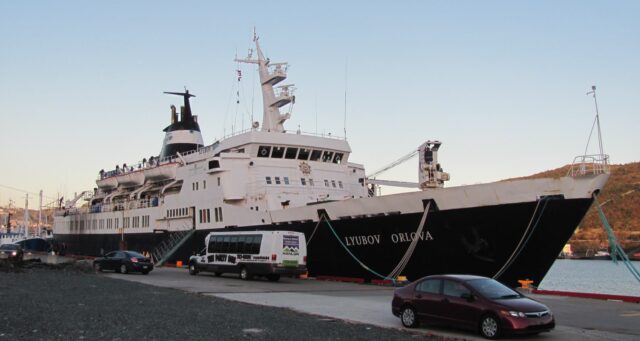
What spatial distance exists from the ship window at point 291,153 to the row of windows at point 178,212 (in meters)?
6.83

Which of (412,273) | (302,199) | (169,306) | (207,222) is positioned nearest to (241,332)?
(169,306)

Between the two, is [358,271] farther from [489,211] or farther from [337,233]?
[489,211]

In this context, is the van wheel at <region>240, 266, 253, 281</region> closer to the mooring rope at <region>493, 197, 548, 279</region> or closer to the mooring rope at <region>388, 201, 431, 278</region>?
the mooring rope at <region>388, 201, 431, 278</region>

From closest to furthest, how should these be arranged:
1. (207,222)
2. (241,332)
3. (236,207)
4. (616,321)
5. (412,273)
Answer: (241,332) → (616,321) → (412,273) → (236,207) → (207,222)

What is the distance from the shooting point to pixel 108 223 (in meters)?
44.4

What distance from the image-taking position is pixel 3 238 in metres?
79.8

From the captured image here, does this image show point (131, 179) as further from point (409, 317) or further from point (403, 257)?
point (409, 317)

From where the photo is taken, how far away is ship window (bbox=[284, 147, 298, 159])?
30.0 m

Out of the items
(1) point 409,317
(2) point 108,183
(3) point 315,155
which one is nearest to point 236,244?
(3) point 315,155

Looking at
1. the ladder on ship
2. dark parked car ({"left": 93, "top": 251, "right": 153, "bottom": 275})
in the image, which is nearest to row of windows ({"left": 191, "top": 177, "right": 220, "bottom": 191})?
the ladder on ship

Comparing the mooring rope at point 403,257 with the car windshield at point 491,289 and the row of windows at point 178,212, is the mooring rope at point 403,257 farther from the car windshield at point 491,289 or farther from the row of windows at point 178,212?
the row of windows at point 178,212

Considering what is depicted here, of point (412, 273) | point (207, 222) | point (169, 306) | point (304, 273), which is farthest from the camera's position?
point (207, 222)

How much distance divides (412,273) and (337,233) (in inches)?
142

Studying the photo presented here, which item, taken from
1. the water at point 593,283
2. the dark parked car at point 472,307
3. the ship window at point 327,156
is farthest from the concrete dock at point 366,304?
the water at point 593,283
